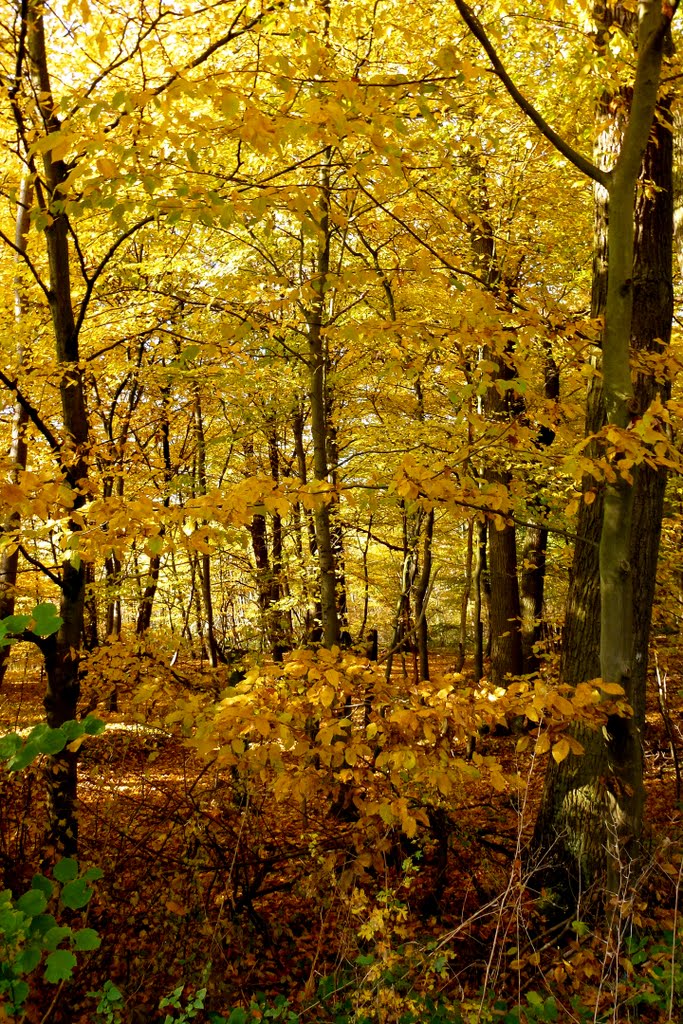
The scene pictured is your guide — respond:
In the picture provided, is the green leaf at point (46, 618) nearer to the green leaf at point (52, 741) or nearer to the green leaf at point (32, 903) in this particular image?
the green leaf at point (52, 741)

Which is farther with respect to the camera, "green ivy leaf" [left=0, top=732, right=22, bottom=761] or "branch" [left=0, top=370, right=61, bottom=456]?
"branch" [left=0, top=370, right=61, bottom=456]

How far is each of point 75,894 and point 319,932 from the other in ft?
10.4

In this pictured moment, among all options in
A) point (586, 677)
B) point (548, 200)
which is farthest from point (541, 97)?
point (586, 677)

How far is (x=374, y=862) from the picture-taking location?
371 cm

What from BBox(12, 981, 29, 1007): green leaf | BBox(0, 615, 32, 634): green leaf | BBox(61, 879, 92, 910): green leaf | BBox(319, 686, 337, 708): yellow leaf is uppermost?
BBox(0, 615, 32, 634): green leaf

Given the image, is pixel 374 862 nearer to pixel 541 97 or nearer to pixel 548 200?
pixel 541 97

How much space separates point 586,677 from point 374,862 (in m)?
1.99

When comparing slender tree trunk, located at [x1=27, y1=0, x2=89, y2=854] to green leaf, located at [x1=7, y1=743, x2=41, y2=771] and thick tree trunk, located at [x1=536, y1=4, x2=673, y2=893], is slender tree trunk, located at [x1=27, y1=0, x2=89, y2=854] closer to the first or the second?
green leaf, located at [x1=7, y1=743, x2=41, y2=771]

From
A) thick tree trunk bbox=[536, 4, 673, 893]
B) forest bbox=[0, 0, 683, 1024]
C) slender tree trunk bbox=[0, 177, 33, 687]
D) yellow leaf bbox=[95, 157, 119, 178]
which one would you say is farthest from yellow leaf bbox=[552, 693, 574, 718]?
slender tree trunk bbox=[0, 177, 33, 687]

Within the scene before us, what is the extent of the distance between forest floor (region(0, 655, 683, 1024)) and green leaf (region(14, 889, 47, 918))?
1.83 m

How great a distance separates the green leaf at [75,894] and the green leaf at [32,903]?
0.06m

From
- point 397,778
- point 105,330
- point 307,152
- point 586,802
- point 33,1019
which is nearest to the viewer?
point 397,778

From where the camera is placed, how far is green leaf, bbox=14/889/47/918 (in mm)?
1518

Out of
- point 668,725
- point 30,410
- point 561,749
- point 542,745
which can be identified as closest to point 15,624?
point 542,745
